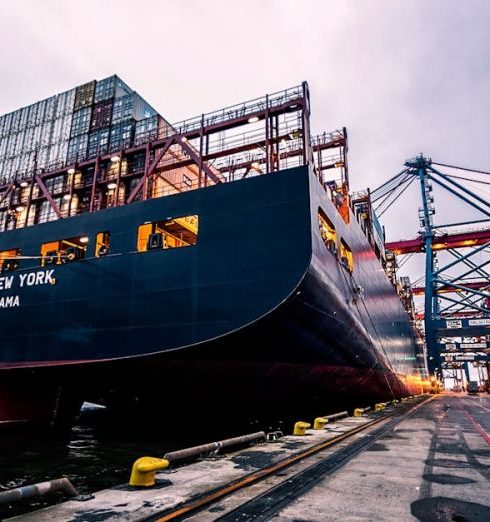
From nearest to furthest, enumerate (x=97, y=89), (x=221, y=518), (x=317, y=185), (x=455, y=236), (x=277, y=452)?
(x=221, y=518)
(x=277, y=452)
(x=317, y=185)
(x=97, y=89)
(x=455, y=236)

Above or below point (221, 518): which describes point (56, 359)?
above

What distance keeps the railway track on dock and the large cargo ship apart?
437 cm

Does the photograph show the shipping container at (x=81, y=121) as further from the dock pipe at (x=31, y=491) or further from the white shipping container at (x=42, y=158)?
the dock pipe at (x=31, y=491)

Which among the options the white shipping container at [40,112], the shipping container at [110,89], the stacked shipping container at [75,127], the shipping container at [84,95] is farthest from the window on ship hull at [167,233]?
the white shipping container at [40,112]

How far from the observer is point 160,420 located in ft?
50.3

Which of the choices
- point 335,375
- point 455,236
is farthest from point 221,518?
point 455,236

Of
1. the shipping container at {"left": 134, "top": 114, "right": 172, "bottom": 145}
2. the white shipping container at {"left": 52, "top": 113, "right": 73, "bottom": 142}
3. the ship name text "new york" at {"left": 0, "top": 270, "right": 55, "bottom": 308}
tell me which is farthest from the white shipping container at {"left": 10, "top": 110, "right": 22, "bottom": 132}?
the ship name text "new york" at {"left": 0, "top": 270, "right": 55, "bottom": 308}

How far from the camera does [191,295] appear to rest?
1107 cm

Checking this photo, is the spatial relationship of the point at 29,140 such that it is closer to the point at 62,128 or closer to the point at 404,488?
the point at 62,128

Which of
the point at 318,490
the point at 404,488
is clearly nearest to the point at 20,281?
the point at 318,490

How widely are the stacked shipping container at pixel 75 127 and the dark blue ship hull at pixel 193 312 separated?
7533 mm

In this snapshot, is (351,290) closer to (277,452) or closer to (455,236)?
(277,452)

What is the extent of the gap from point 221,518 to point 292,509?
751 mm

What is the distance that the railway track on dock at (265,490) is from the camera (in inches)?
147
